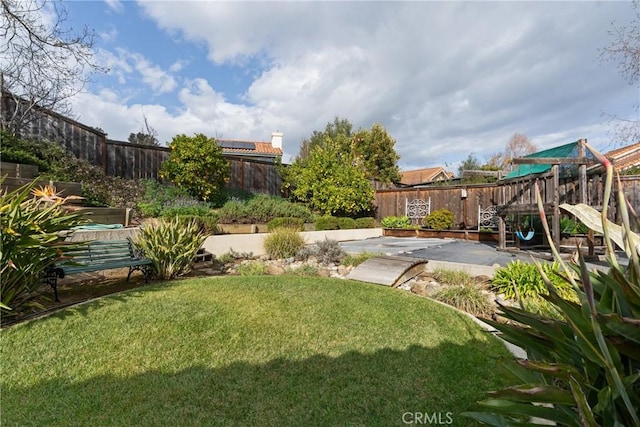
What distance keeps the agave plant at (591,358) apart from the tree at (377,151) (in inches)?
878

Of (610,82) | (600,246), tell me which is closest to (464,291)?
(600,246)

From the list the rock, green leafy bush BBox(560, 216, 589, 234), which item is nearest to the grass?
the rock

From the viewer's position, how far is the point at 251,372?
2.41 meters

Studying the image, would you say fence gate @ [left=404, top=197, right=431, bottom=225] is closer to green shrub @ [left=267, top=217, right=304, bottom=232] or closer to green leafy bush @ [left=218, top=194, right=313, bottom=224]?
green leafy bush @ [left=218, top=194, right=313, bottom=224]

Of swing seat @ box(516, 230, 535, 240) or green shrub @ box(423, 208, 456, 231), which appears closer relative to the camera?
swing seat @ box(516, 230, 535, 240)

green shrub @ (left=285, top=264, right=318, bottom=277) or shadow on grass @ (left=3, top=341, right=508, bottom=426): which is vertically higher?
green shrub @ (left=285, top=264, right=318, bottom=277)

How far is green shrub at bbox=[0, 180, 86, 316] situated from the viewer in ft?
9.78

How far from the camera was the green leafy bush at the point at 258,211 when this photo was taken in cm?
966

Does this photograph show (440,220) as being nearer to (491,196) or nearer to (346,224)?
(491,196)

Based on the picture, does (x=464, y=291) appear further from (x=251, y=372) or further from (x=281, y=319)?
(x=251, y=372)

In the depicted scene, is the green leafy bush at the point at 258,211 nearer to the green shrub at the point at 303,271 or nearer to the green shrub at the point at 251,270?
the green shrub at the point at 251,270

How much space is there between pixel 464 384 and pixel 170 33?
30.0 feet

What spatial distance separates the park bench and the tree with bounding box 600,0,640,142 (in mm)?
12960

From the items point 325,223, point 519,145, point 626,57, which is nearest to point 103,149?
point 325,223
